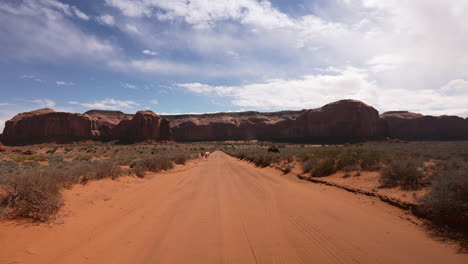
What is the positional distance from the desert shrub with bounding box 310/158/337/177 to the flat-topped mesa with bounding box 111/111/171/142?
259ft

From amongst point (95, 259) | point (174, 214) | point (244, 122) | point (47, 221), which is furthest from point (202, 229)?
point (244, 122)

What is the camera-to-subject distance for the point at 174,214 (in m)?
5.64

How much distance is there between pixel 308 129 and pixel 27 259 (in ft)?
304

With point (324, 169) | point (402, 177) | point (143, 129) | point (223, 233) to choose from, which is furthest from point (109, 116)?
point (402, 177)

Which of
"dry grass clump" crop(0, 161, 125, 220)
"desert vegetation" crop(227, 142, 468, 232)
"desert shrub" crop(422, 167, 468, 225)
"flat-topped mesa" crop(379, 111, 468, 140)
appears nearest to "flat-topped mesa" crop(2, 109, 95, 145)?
"dry grass clump" crop(0, 161, 125, 220)

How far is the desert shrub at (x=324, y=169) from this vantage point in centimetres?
1174

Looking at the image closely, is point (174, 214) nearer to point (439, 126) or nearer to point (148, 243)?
point (148, 243)

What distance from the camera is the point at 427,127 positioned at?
309 ft

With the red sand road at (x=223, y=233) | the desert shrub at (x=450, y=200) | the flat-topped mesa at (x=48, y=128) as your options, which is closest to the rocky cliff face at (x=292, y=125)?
the flat-topped mesa at (x=48, y=128)

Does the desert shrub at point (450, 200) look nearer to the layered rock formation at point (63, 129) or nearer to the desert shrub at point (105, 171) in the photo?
the desert shrub at point (105, 171)

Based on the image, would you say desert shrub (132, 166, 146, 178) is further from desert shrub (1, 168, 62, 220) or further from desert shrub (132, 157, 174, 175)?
desert shrub (1, 168, 62, 220)

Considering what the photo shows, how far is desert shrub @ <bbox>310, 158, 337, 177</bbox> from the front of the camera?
11.7 m

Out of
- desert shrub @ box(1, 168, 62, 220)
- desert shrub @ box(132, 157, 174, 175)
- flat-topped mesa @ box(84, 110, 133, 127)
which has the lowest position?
desert shrub @ box(132, 157, 174, 175)

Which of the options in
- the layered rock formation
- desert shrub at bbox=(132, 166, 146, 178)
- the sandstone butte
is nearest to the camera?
desert shrub at bbox=(132, 166, 146, 178)
